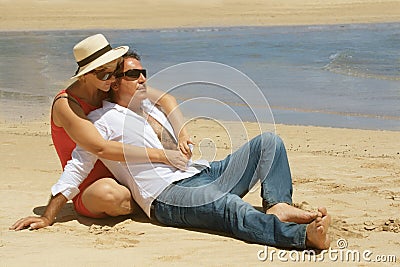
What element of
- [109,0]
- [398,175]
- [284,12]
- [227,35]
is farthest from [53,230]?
[109,0]

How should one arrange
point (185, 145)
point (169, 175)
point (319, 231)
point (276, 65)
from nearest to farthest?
point (319, 231) < point (169, 175) < point (185, 145) < point (276, 65)

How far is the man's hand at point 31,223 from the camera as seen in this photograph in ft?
16.8

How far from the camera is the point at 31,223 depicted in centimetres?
515

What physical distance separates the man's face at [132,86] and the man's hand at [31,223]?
3.24ft

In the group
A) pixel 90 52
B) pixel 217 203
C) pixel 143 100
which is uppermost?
pixel 90 52

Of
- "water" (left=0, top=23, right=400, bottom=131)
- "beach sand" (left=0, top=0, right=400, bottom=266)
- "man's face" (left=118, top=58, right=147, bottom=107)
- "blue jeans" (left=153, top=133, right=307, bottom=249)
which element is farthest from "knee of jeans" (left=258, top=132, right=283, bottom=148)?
"water" (left=0, top=23, right=400, bottom=131)

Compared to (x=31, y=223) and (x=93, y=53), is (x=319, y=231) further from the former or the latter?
(x=31, y=223)

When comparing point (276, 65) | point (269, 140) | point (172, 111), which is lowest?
point (276, 65)

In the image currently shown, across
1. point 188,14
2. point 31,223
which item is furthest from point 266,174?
point 188,14

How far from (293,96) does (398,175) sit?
5.18 meters

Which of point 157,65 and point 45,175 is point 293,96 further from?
point 45,175

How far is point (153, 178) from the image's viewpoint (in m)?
5.04

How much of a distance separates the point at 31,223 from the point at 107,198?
552 millimetres

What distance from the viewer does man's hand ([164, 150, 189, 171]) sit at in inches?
198
